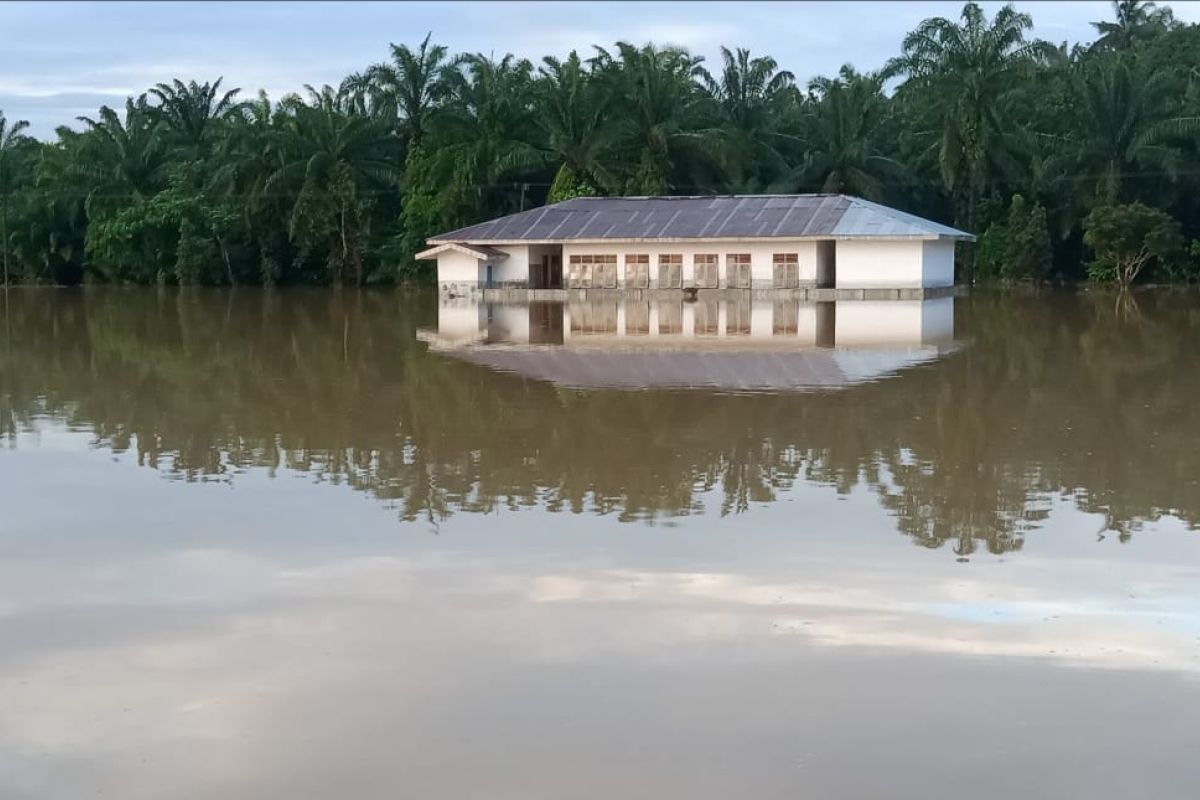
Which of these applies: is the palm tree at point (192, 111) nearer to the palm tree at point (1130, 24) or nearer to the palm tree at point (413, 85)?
the palm tree at point (413, 85)

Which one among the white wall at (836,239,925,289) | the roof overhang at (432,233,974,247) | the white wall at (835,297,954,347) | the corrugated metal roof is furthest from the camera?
the corrugated metal roof

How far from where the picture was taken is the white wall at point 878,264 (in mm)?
36844

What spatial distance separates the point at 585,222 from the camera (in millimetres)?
40438

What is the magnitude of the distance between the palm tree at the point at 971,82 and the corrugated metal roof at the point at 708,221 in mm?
5871

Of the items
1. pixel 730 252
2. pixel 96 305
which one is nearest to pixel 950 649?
pixel 730 252

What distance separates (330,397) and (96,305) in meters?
27.4

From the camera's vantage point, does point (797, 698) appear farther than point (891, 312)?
No

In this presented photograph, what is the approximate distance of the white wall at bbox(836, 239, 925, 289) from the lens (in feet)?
121

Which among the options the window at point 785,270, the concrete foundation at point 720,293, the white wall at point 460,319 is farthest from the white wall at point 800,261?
the white wall at point 460,319

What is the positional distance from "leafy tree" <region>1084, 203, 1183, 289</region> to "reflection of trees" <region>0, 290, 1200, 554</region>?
66.6 feet

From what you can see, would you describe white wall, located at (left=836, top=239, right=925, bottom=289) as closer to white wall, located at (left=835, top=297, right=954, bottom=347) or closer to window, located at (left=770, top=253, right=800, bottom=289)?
white wall, located at (left=835, top=297, right=954, bottom=347)

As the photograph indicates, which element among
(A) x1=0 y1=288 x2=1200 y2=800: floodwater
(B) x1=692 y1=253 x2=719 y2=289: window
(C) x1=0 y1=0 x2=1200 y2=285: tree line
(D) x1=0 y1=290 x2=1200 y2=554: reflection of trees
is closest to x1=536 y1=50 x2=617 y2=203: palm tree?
(C) x1=0 y1=0 x2=1200 y2=285: tree line

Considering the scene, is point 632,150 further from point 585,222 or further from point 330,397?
point 330,397

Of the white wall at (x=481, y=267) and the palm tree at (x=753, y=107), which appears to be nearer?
the white wall at (x=481, y=267)
